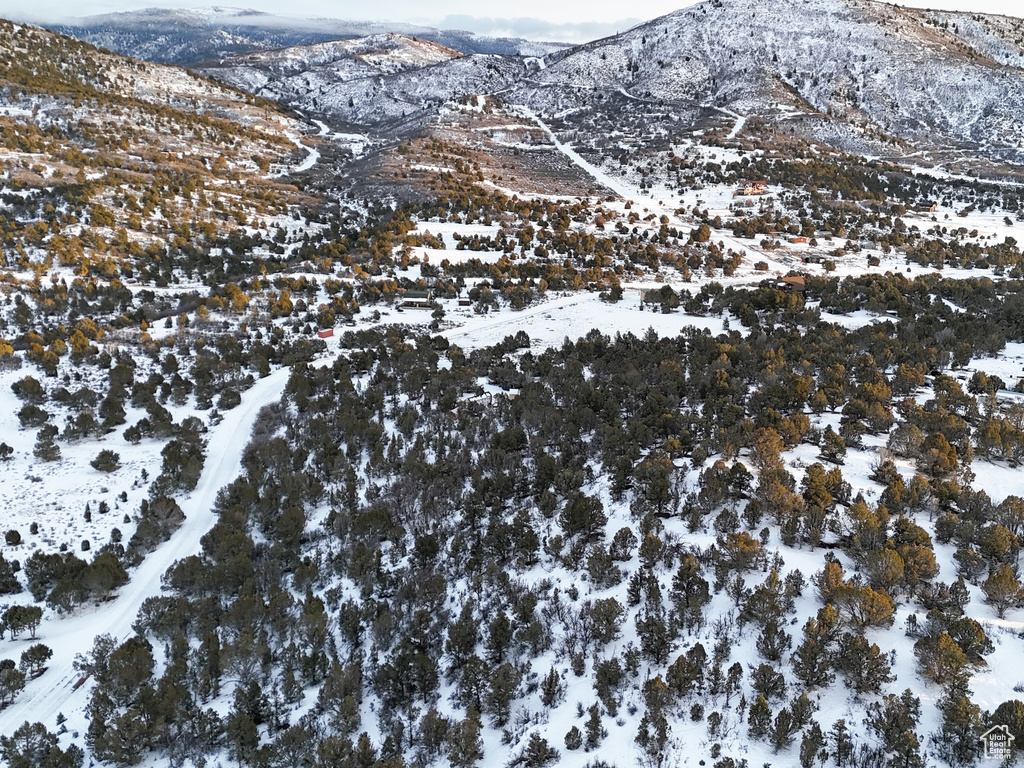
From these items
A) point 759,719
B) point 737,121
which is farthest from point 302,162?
point 759,719

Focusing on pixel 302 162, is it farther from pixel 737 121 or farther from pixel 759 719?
pixel 759 719

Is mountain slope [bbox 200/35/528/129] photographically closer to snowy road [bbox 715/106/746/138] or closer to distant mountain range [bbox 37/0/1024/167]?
distant mountain range [bbox 37/0/1024/167]

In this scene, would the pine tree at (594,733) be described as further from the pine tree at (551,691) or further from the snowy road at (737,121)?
A: the snowy road at (737,121)

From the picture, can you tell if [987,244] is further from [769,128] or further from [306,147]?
[306,147]

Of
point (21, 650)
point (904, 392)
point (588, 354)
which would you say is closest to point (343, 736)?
point (21, 650)

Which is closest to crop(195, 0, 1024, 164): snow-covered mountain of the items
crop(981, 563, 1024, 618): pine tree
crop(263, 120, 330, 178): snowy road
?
crop(263, 120, 330, 178): snowy road

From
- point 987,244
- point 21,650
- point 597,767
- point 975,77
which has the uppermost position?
point 975,77
